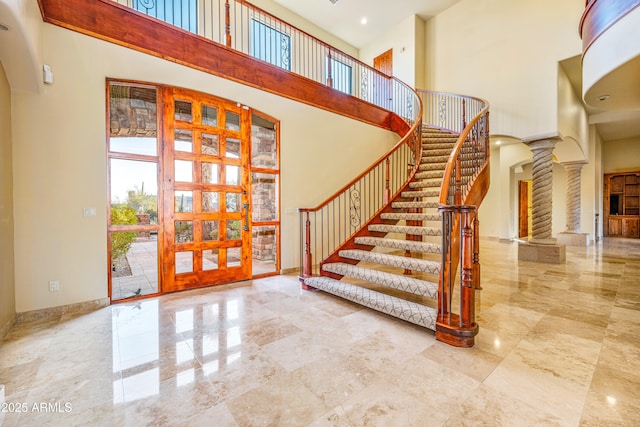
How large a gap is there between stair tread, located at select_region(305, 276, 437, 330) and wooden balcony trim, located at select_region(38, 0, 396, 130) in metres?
3.22

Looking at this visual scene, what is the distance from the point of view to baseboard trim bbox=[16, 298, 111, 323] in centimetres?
284

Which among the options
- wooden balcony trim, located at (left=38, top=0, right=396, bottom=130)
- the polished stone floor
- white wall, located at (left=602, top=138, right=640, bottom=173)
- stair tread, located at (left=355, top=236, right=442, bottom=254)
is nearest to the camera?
the polished stone floor

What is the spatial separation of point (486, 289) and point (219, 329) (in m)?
3.40

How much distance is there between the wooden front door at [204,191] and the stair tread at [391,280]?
1.52 m

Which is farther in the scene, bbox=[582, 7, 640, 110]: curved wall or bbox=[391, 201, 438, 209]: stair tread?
bbox=[391, 201, 438, 209]: stair tread

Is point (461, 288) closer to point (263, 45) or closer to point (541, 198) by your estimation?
point (541, 198)

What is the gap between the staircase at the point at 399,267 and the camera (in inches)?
111

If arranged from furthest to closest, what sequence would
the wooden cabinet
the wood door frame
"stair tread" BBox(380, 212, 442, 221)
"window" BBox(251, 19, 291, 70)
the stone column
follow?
the wooden cabinet → "window" BBox(251, 19, 291, 70) → the stone column → "stair tread" BBox(380, 212, 442, 221) → the wood door frame

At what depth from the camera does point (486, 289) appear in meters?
3.82

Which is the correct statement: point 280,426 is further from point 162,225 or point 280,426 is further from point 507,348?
point 162,225

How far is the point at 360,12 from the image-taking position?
7.80m

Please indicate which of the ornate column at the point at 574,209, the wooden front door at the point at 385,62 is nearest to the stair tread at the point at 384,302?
the wooden front door at the point at 385,62

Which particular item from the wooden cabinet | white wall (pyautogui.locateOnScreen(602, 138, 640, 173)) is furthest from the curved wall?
the wooden cabinet

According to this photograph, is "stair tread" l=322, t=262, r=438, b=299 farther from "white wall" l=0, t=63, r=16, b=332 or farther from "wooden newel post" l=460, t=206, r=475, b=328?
"white wall" l=0, t=63, r=16, b=332
